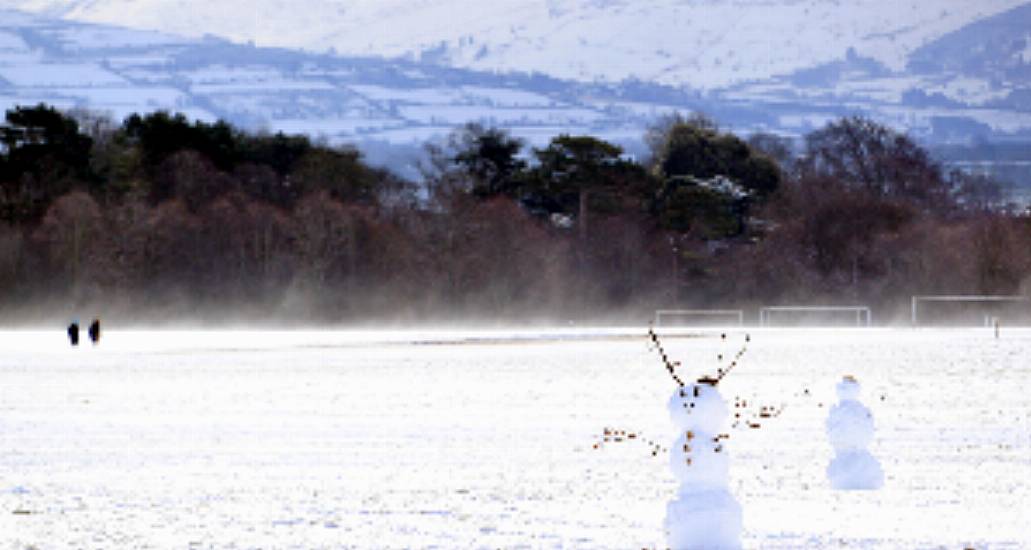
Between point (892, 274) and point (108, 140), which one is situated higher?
point (108, 140)

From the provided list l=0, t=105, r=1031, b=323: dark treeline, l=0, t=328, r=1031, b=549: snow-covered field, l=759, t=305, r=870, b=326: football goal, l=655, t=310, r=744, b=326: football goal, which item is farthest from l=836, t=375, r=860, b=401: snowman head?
l=0, t=105, r=1031, b=323: dark treeline

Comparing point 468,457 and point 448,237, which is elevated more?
point 448,237

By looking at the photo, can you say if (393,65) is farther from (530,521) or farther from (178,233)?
(530,521)

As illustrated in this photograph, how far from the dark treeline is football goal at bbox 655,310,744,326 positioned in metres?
2.97

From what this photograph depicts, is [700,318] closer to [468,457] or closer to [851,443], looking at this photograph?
[468,457]

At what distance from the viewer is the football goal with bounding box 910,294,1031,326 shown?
228 feet

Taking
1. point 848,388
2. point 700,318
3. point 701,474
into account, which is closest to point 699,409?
point 701,474

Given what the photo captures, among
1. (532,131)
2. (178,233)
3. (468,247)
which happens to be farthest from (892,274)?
(532,131)

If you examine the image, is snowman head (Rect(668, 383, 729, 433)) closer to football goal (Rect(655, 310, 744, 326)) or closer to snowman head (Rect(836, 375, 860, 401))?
snowman head (Rect(836, 375, 860, 401))

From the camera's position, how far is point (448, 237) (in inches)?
3280

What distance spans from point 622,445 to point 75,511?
20.7 ft

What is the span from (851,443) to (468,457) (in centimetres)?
405

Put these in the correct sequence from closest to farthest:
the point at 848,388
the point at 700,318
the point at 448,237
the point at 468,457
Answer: the point at 848,388, the point at 468,457, the point at 700,318, the point at 448,237

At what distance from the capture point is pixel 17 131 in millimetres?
91875
